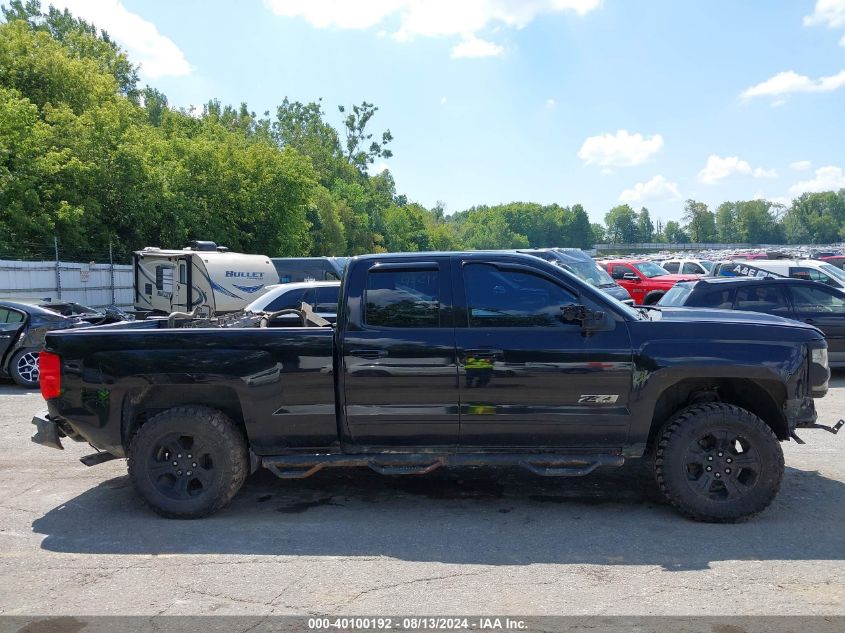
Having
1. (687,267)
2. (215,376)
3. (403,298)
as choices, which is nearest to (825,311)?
(403,298)

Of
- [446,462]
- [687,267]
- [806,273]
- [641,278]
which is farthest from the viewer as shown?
[687,267]

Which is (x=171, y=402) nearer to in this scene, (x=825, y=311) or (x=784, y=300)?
(x=784, y=300)

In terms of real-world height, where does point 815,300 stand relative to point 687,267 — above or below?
below

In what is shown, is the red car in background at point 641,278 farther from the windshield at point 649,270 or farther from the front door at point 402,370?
the front door at point 402,370

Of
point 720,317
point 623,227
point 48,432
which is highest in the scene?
point 623,227

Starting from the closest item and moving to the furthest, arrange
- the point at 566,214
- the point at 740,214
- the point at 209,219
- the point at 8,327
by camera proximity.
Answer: the point at 8,327, the point at 209,219, the point at 740,214, the point at 566,214

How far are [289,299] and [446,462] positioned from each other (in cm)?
631

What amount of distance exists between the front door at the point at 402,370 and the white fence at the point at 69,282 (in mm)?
15535

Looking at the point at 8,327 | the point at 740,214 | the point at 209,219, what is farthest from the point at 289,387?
the point at 740,214

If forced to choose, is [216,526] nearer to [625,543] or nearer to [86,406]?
[86,406]

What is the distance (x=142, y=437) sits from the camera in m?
5.38

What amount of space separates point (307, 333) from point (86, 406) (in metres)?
1.77

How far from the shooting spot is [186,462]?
5.43 meters

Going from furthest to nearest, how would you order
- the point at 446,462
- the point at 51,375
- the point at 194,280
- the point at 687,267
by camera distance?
1. the point at 687,267
2. the point at 194,280
3. the point at 51,375
4. the point at 446,462
